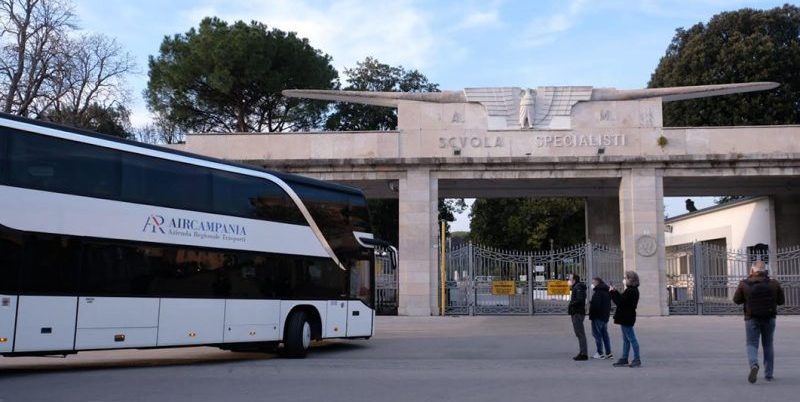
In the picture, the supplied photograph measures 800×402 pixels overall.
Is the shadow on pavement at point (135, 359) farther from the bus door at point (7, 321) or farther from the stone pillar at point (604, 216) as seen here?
the stone pillar at point (604, 216)

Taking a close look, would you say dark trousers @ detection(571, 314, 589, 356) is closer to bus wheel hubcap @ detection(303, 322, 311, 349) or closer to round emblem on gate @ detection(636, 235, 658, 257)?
bus wheel hubcap @ detection(303, 322, 311, 349)

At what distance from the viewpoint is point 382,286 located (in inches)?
1125

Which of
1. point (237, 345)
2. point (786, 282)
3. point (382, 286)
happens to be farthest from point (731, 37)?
point (237, 345)

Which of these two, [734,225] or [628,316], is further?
[734,225]

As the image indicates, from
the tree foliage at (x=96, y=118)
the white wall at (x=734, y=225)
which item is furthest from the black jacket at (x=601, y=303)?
the tree foliage at (x=96, y=118)

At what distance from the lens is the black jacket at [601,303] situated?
14.5m

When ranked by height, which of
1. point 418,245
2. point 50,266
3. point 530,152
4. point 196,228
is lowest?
point 50,266

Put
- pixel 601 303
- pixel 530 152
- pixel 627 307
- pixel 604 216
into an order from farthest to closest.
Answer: pixel 604 216 < pixel 530 152 < pixel 601 303 < pixel 627 307

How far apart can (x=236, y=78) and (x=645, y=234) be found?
1100 inches

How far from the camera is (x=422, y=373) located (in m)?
12.4

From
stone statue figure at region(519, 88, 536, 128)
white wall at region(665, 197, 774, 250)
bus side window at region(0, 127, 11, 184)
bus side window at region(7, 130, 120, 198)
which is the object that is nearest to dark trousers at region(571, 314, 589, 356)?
bus side window at region(7, 130, 120, 198)

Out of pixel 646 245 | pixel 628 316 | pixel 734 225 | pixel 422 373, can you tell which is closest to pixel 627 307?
pixel 628 316

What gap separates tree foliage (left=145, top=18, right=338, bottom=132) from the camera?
4675cm

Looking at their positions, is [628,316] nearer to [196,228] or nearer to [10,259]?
[196,228]
